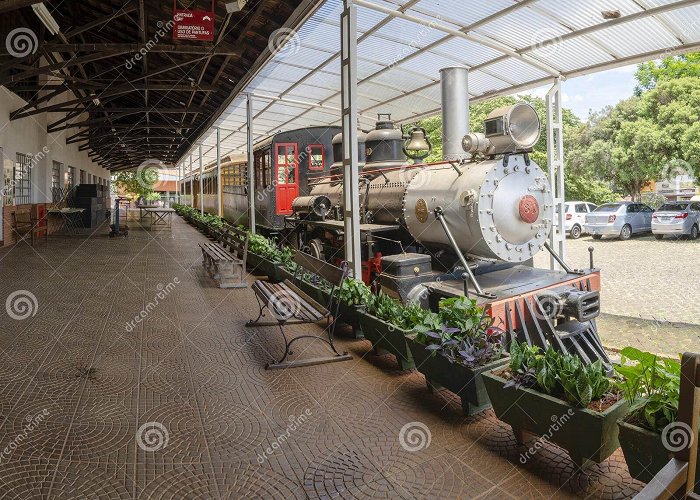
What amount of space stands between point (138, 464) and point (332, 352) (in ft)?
6.89

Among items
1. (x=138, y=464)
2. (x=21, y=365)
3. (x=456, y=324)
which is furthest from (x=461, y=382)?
(x=21, y=365)

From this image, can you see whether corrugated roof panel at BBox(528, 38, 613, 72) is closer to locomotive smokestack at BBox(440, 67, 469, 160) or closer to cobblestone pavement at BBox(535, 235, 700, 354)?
locomotive smokestack at BBox(440, 67, 469, 160)

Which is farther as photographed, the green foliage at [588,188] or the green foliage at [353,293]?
the green foliage at [588,188]

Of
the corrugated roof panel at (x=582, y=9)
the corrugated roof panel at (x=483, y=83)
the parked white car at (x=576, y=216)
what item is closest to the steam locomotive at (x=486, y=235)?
the corrugated roof panel at (x=582, y=9)

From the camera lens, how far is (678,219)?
1722 centimetres

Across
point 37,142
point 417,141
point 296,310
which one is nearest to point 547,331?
point 296,310

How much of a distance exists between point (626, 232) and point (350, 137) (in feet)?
55.9

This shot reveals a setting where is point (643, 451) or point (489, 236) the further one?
point (489, 236)

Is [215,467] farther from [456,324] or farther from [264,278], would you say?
[264,278]

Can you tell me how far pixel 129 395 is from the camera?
133 inches

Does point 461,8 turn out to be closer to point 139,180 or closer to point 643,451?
point 643,451

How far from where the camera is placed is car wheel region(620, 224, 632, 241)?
18.6m

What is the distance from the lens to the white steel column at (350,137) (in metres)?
5.29

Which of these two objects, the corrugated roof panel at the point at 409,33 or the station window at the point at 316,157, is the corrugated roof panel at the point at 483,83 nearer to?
the corrugated roof panel at the point at 409,33
